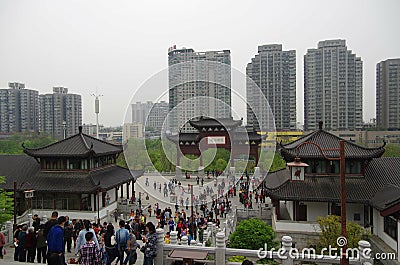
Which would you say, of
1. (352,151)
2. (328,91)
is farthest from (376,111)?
(352,151)

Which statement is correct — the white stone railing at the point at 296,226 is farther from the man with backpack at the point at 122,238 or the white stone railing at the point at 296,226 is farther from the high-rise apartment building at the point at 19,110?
the high-rise apartment building at the point at 19,110

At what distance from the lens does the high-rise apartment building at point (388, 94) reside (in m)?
53.8

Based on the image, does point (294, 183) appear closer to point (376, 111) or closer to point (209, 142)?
point (209, 142)

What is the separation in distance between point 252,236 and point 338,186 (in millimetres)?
7207

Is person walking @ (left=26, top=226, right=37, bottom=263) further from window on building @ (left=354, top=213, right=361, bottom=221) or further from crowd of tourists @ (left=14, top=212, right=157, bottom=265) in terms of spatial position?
window on building @ (left=354, top=213, right=361, bottom=221)

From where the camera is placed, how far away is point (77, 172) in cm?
2170

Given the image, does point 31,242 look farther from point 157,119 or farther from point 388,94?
point 388,94

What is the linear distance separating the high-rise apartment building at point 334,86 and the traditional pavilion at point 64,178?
43.4m

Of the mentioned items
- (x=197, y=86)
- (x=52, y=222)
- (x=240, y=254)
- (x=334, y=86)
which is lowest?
(x=240, y=254)

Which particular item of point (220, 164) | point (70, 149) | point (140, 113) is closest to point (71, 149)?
point (70, 149)

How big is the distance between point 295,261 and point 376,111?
2226 inches

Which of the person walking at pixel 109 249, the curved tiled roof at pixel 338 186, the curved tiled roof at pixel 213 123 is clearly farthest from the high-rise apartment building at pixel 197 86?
the curved tiled roof at pixel 213 123

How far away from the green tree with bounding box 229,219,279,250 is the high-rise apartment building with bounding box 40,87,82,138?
62.5 metres

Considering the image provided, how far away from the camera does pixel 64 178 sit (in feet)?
70.2
